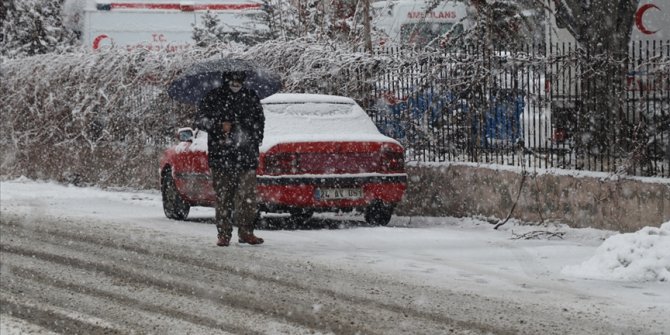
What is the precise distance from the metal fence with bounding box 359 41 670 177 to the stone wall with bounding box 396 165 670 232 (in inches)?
9.2

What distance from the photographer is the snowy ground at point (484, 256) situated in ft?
31.3

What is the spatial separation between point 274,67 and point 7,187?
22.1 feet

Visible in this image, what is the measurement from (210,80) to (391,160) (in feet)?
7.75

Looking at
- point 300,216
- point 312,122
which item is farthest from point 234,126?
point 300,216

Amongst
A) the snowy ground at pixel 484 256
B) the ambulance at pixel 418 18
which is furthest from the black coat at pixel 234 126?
the ambulance at pixel 418 18

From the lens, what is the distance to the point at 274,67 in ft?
65.5

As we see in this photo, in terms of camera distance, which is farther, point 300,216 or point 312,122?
point 300,216

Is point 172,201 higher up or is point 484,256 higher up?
point 172,201

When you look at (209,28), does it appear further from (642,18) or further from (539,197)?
(539,197)

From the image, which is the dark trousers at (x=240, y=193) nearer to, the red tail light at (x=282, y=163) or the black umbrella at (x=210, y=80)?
the red tail light at (x=282, y=163)

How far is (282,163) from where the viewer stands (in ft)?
48.4

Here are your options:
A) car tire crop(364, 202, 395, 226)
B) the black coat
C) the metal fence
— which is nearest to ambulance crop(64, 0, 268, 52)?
the metal fence

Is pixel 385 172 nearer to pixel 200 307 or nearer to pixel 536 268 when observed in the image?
pixel 536 268

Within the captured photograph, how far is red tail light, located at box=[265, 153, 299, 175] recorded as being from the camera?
14.7 metres
